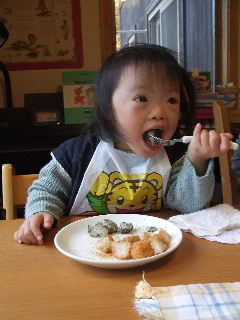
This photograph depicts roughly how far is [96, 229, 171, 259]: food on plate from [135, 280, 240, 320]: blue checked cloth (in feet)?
0.28

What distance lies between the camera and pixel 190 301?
49cm

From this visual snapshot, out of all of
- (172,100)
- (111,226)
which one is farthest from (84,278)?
(172,100)

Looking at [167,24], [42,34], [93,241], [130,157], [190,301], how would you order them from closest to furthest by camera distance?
[190,301]
[93,241]
[130,157]
[42,34]
[167,24]

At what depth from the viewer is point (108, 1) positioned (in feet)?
8.11

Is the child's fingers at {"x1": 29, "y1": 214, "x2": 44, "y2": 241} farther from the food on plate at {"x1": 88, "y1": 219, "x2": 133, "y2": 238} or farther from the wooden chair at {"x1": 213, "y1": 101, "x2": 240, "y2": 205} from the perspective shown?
the wooden chair at {"x1": 213, "y1": 101, "x2": 240, "y2": 205}

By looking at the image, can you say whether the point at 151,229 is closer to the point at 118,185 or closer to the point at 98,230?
the point at 98,230

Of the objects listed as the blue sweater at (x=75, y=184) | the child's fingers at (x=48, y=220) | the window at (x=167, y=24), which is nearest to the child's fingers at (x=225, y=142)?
the blue sweater at (x=75, y=184)

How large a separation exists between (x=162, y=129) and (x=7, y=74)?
1551 mm

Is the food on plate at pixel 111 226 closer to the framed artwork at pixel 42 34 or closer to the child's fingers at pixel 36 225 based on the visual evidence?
the child's fingers at pixel 36 225

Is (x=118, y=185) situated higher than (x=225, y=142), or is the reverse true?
(x=225, y=142)

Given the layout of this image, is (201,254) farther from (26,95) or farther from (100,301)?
(26,95)

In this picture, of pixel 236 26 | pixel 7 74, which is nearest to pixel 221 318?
pixel 7 74

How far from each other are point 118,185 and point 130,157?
0.34ft

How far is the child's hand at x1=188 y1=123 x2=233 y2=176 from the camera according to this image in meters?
0.79
